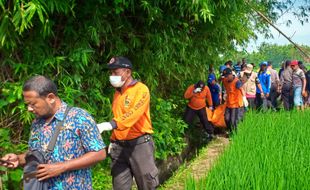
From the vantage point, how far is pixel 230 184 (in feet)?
10.1

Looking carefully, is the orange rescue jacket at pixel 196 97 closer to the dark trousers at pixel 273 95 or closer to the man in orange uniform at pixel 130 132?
the dark trousers at pixel 273 95

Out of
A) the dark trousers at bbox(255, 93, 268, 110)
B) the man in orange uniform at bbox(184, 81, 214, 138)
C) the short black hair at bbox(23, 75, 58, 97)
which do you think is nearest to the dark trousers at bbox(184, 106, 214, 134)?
the man in orange uniform at bbox(184, 81, 214, 138)

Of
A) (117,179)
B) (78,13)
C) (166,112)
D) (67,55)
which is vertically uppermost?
(78,13)

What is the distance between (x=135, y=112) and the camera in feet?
10.9

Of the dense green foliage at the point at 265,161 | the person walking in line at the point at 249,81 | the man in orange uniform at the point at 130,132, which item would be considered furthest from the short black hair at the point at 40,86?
the person walking in line at the point at 249,81

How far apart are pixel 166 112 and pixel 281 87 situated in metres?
4.27

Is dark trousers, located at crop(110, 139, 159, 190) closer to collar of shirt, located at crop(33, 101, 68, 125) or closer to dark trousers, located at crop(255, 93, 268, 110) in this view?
collar of shirt, located at crop(33, 101, 68, 125)

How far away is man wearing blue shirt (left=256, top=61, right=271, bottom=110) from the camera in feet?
30.7

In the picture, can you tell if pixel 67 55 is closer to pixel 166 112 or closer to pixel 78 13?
pixel 78 13

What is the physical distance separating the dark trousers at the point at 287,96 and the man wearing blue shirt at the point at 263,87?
0.43 m

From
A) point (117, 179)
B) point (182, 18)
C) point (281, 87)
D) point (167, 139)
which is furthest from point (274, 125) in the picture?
point (281, 87)

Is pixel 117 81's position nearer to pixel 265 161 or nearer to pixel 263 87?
pixel 265 161

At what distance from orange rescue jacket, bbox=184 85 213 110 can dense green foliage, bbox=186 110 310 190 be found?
1.75m

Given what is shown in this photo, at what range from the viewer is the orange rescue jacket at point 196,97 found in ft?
25.3
